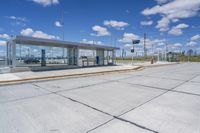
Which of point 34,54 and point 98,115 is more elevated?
point 34,54

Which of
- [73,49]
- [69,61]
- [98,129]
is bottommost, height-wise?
[98,129]

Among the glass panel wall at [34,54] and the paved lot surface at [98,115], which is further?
the glass panel wall at [34,54]

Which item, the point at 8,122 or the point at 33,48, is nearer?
the point at 8,122

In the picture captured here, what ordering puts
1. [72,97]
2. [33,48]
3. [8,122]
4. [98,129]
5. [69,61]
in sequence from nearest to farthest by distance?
[98,129]
[8,122]
[72,97]
[33,48]
[69,61]

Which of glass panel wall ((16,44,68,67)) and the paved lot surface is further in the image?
glass panel wall ((16,44,68,67))

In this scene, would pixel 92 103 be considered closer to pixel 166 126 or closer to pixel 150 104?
pixel 150 104

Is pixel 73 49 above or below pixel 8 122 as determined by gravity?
above

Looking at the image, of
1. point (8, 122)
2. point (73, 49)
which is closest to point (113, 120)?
point (8, 122)

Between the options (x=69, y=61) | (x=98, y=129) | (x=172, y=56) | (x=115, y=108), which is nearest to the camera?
(x=98, y=129)

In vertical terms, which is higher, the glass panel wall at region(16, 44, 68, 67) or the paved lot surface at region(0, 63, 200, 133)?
the glass panel wall at region(16, 44, 68, 67)

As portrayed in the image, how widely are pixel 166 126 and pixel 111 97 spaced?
9.54ft

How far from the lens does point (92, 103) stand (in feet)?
18.4

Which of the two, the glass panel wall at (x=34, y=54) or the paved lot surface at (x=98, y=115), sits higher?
the glass panel wall at (x=34, y=54)

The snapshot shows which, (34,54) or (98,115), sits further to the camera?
(34,54)
